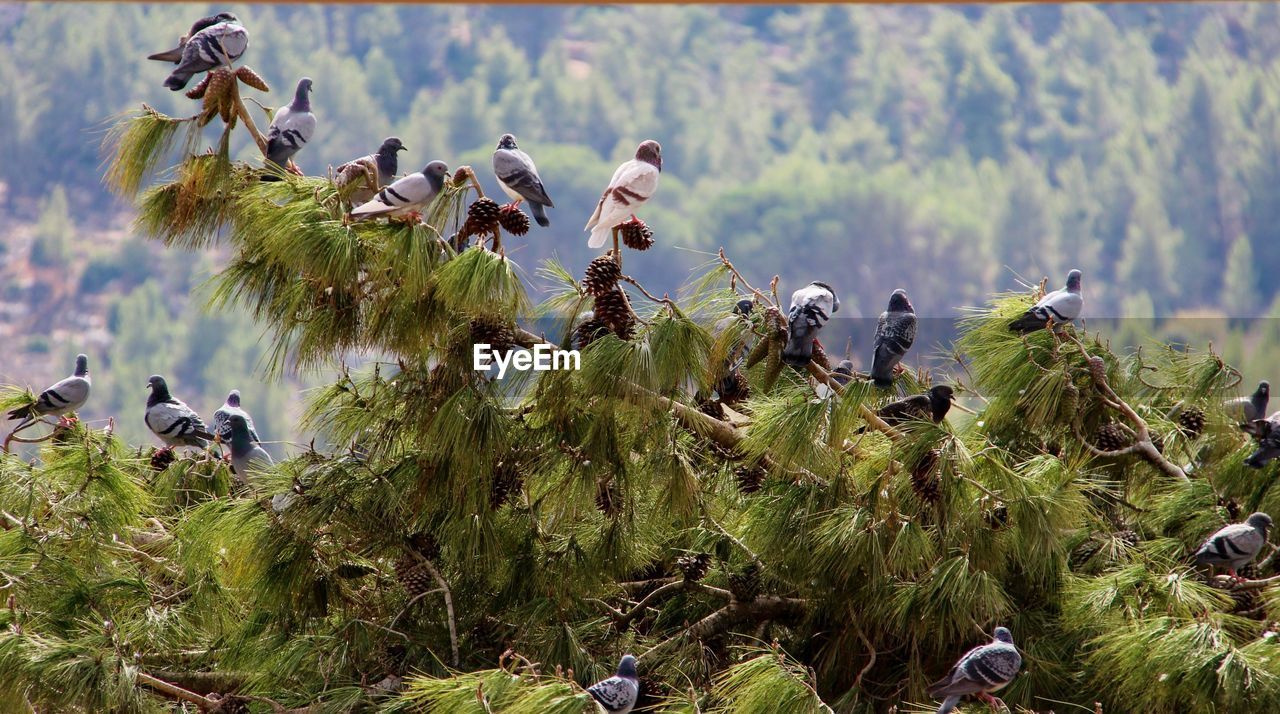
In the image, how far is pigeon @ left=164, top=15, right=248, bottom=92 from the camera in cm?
352

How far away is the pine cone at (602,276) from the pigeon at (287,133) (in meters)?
1.13

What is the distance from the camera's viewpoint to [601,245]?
10.8 feet

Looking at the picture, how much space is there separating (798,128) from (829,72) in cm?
322

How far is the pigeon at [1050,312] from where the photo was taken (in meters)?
3.63

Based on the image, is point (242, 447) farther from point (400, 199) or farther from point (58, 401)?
point (400, 199)

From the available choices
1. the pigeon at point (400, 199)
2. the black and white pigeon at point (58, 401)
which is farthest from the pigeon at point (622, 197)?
the black and white pigeon at point (58, 401)

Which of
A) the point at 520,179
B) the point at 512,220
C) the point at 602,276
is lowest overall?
the point at 602,276

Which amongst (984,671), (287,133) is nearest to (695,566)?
(984,671)

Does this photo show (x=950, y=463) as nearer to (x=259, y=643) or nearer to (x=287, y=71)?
(x=259, y=643)

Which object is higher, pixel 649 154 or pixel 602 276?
pixel 649 154

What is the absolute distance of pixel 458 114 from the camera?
149 ft

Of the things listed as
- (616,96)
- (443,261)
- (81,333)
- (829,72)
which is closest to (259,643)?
(443,261)

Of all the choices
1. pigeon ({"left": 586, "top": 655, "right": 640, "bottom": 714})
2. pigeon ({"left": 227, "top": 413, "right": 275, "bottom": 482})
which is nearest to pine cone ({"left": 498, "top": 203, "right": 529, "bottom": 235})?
pigeon ({"left": 586, "top": 655, "right": 640, "bottom": 714})

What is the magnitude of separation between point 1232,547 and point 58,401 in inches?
137
